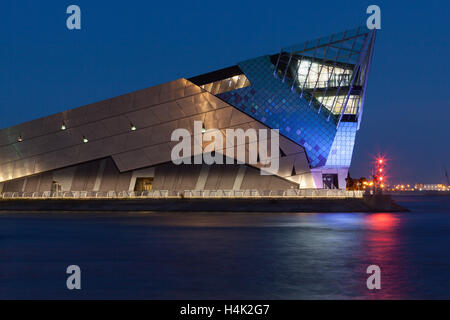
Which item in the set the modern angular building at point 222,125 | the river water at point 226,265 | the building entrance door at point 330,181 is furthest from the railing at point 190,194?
the river water at point 226,265

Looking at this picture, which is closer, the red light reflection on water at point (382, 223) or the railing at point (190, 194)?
the red light reflection on water at point (382, 223)

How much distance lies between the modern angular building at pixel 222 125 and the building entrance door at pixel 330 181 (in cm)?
11

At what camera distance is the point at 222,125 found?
60.6m

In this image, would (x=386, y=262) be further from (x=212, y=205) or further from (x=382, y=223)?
(x=212, y=205)

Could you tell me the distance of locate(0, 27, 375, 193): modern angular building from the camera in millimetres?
60344

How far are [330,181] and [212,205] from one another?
17408 millimetres

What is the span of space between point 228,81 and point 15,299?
51068mm

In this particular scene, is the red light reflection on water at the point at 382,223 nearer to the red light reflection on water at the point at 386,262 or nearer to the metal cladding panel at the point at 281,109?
the red light reflection on water at the point at 386,262

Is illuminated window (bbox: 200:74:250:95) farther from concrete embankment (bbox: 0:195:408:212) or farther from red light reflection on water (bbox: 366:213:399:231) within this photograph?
red light reflection on water (bbox: 366:213:399:231)

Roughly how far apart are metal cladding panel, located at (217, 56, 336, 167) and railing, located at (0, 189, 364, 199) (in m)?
7.69

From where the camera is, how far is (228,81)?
6094 centimetres

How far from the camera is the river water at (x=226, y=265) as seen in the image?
1191 cm

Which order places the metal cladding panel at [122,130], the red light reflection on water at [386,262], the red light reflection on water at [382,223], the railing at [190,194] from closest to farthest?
the red light reflection on water at [386,262] → the red light reflection on water at [382,223] → the railing at [190,194] → the metal cladding panel at [122,130]
